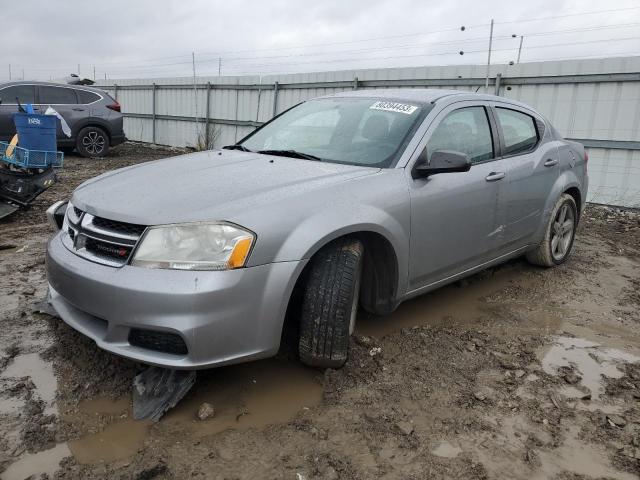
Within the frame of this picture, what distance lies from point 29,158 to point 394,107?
444 cm

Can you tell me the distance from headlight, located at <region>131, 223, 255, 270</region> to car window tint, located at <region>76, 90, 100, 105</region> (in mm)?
10914

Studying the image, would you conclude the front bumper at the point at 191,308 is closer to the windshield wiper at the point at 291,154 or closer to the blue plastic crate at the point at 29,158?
the windshield wiper at the point at 291,154

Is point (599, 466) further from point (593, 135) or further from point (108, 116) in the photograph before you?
point (108, 116)

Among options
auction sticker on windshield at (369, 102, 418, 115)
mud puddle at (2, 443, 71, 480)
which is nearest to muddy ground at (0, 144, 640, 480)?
mud puddle at (2, 443, 71, 480)

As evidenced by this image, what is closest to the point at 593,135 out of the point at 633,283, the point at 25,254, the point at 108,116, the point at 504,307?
the point at 633,283

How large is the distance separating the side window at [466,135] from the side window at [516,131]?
0.69ft

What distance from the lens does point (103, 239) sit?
8.11 feet

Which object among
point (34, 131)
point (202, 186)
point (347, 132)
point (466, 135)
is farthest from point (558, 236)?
point (34, 131)

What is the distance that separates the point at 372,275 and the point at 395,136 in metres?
0.88

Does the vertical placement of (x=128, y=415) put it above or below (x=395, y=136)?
below

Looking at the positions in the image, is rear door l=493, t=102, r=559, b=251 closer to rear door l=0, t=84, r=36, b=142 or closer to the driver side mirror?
the driver side mirror

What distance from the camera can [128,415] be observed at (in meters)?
2.41

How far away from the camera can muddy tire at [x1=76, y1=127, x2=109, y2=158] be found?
1191 cm

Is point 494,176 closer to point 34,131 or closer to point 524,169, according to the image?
point 524,169
